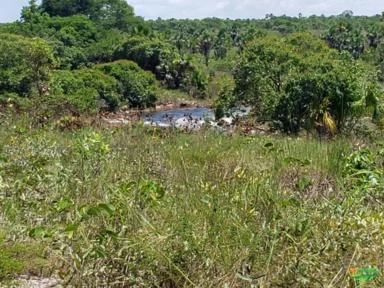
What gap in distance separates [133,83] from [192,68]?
11574 millimetres

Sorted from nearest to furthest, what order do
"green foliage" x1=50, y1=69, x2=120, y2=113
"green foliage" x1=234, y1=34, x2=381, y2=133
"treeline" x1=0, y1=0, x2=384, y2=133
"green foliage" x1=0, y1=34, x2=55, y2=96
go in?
"green foliage" x1=234, y1=34, x2=381, y2=133 → "treeline" x1=0, y1=0, x2=384, y2=133 → "green foliage" x1=0, y1=34, x2=55, y2=96 → "green foliage" x1=50, y1=69, x2=120, y2=113

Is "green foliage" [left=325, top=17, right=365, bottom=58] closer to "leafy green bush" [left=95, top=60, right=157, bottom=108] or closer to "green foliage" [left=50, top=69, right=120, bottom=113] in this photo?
"leafy green bush" [left=95, top=60, right=157, bottom=108]

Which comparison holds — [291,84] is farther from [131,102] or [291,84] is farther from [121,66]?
[121,66]

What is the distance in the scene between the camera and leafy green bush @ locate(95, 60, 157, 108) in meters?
53.4

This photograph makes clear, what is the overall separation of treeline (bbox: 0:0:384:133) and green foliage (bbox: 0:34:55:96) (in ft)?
0.22

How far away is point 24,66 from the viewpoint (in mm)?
41219

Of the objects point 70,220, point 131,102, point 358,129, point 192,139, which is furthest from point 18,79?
point 70,220

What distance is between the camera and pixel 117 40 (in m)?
73.9

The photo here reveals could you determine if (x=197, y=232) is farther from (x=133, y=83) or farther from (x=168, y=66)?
(x=168, y=66)

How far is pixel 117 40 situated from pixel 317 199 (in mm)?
71779

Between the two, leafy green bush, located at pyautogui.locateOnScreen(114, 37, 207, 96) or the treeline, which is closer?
the treeline

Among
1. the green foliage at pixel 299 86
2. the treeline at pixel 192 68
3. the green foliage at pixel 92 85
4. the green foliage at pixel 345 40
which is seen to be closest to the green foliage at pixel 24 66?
the treeline at pixel 192 68

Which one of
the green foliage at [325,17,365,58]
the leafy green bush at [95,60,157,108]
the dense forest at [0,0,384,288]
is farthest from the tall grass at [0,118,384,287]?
the green foliage at [325,17,365,58]

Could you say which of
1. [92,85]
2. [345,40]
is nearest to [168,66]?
[92,85]
